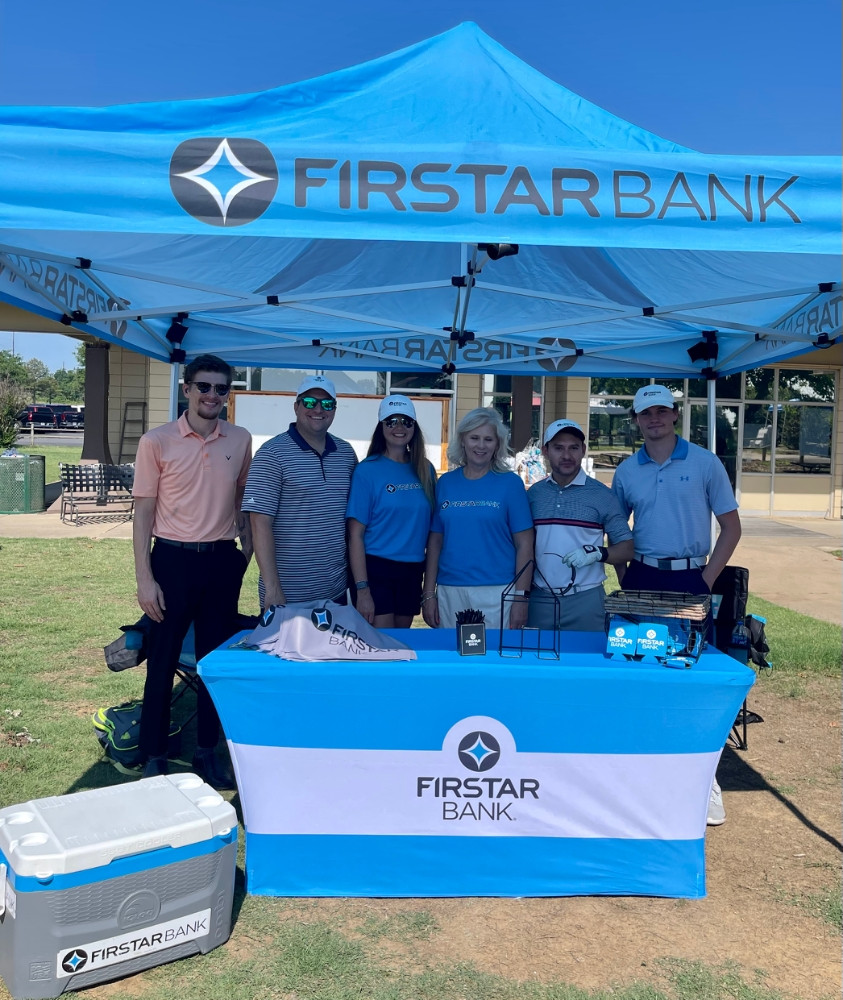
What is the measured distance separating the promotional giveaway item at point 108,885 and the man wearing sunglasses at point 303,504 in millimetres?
1053

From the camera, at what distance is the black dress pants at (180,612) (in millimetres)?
3498

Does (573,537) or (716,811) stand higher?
(573,537)

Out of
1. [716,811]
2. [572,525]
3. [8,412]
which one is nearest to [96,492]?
[8,412]

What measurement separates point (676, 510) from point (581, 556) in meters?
0.51

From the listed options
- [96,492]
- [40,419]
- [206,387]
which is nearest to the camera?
[206,387]

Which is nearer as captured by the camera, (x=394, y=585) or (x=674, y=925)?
(x=674, y=925)

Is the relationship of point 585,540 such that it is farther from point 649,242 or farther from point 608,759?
point 649,242

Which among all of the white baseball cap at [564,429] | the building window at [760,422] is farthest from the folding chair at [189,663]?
the building window at [760,422]

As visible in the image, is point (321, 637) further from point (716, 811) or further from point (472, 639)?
point (716, 811)

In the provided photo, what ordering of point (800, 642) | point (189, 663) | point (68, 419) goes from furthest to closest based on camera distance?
1. point (68, 419)
2. point (800, 642)
3. point (189, 663)

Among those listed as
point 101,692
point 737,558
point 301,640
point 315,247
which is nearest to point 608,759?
point 301,640

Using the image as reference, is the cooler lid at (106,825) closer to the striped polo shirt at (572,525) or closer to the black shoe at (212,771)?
the black shoe at (212,771)

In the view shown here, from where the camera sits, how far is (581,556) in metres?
3.53

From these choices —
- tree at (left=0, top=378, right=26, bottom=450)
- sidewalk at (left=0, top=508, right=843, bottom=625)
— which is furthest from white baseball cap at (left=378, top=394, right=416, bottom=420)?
tree at (left=0, top=378, right=26, bottom=450)
